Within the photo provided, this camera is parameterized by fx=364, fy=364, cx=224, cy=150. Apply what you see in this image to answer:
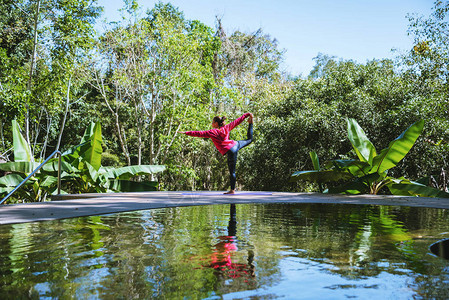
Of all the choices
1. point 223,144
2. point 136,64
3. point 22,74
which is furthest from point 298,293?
point 136,64

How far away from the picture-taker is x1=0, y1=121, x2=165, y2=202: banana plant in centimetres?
895

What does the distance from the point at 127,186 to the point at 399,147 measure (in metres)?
7.59

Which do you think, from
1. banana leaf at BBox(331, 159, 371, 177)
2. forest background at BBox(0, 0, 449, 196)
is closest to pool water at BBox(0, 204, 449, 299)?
banana leaf at BBox(331, 159, 371, 177)

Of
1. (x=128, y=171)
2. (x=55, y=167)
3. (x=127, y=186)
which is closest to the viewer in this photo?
(x=55, y=167)

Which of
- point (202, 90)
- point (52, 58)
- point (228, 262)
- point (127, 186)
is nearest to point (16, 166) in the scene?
point (127, 186)

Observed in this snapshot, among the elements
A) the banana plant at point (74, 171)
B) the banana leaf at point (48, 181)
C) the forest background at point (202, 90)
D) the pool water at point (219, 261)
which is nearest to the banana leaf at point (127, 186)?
the banana plant at point (74, 171)

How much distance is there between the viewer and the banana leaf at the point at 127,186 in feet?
35.9

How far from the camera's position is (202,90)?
18.9 meters

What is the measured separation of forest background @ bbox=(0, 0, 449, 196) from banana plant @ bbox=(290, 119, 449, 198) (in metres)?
3.15

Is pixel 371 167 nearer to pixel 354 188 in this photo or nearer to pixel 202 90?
pixel 354 188

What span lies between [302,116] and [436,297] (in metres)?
13.3

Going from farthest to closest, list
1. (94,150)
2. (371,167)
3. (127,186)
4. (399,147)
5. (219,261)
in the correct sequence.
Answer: (127,186), (94,150), (371,167), (399,147), (219,261)

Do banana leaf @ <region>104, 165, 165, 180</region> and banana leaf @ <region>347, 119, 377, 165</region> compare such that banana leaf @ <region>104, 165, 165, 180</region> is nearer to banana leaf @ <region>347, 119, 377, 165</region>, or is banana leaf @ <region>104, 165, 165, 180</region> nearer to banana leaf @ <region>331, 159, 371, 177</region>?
banana leaf @ <region>331, 159, 371, 177</region>

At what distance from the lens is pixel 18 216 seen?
13.6ft
